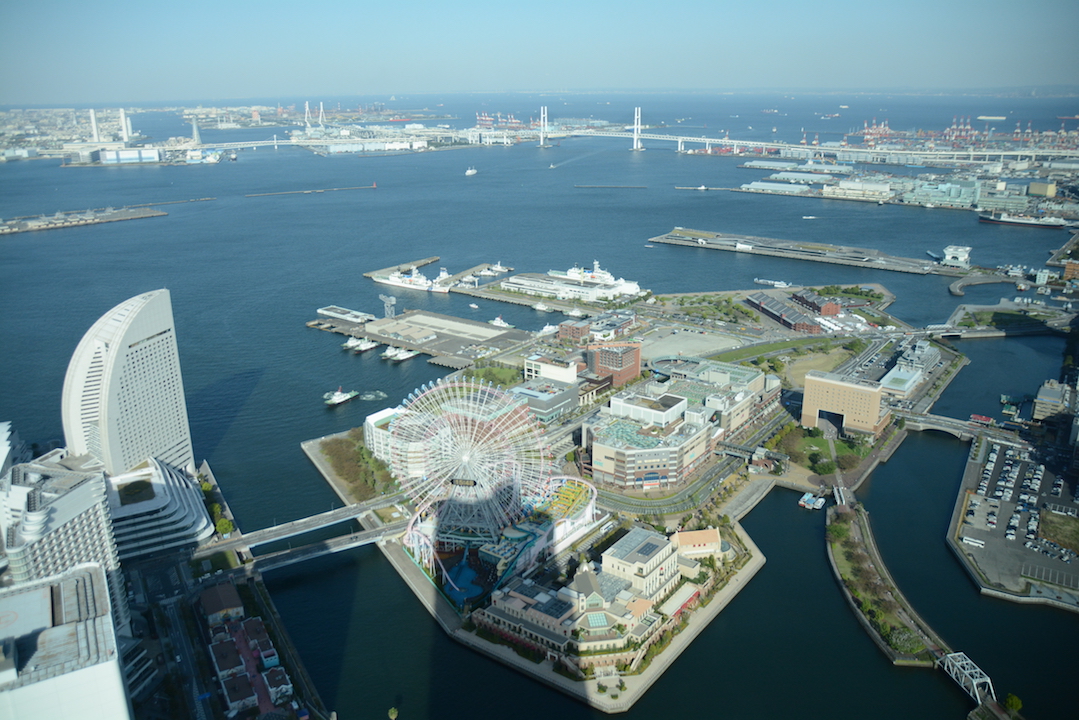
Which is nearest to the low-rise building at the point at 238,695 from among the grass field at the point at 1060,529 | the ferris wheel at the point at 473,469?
the ferris wheel at the point at 473,469

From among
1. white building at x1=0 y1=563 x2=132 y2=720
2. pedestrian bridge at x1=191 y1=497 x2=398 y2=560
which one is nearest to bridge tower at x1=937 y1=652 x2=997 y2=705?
pedestrian bridge at x1=191 y1=497 x2=398 y2=560

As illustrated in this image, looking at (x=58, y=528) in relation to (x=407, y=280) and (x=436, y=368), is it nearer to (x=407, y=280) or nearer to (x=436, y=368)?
(x=436, y=368)

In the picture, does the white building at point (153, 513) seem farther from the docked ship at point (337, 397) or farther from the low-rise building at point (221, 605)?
the docked ship at point (337, 397)

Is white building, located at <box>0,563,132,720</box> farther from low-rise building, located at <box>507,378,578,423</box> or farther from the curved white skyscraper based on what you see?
low-rise building, located at <box>507,378,578,423</box>

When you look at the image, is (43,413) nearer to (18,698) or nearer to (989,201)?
(18,698)

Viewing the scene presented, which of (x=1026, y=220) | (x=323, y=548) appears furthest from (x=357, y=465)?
(x=1026, y=220)

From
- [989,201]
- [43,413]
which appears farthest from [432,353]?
[989,201]
